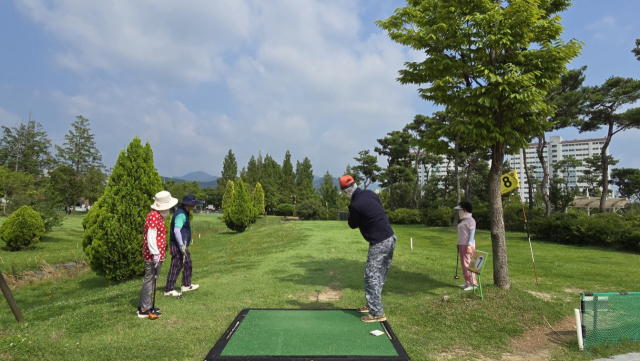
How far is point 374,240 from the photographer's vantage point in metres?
Result: 5.30

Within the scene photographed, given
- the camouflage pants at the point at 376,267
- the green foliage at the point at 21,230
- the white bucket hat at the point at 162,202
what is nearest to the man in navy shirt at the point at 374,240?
the camouflage pants at the point at 376,267

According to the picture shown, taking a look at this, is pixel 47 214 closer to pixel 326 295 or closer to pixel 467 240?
pixel 326 295

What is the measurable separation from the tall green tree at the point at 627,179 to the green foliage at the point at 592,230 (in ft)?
116

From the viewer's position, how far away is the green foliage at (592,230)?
16266 millimetres

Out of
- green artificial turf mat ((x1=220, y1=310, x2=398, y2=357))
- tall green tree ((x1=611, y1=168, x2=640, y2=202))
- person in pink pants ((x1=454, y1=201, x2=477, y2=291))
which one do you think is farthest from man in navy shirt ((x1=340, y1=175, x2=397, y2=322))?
tall green tree ((x1=611, y1=168, x2=640, y2=202))

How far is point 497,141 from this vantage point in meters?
6.94

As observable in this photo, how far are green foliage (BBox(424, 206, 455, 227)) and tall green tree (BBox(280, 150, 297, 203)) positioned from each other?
123ft

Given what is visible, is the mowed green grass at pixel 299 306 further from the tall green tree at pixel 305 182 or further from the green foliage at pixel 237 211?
the tall green tree at pixel 305 182

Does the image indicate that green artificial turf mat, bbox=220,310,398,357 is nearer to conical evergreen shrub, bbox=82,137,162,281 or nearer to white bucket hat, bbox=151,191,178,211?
white bucket hat, bbox=151,191,178,211

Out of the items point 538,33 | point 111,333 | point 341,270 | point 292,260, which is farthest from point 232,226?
point 538,33

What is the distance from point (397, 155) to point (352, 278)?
38.4 m

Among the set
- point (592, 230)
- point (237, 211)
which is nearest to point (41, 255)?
point (237, 211)

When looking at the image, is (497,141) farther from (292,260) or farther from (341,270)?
(292,260)

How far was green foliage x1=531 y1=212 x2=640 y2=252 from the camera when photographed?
1627 cm
